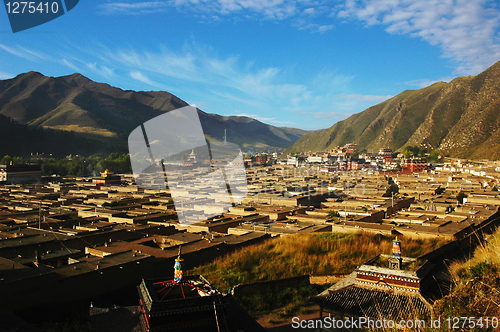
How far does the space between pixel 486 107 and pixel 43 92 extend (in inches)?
6798

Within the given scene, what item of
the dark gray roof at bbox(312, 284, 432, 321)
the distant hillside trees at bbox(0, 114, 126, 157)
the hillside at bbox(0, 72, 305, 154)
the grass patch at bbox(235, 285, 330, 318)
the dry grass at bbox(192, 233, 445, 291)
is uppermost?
the hillside at bbox(0, 72, 305, 154)

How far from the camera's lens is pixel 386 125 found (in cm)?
10944

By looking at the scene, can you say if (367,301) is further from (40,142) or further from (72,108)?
(72,108)

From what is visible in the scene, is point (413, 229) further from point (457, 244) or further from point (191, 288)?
point (191, 288)

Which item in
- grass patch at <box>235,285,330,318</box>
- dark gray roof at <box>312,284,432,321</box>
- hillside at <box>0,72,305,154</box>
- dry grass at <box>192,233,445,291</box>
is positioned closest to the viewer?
dark gray roof at <box>312,284,432,321</box>

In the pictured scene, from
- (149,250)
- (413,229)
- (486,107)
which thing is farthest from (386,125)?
(149,250)

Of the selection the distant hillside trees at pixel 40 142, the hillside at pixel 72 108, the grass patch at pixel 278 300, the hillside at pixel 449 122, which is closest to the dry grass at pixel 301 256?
the grass patch at pixel 278 300

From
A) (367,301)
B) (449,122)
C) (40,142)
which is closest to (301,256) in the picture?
(367,301)

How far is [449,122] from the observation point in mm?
81500

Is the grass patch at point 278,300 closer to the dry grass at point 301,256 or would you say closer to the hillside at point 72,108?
the dry grass at point 301,256

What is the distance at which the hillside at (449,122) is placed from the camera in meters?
67.0

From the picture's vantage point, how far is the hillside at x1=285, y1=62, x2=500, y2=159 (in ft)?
220

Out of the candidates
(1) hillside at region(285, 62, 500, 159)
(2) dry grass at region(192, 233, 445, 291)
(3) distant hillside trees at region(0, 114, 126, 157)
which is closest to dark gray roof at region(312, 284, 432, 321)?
(2) dry grass at region(192, 233, 445, 291)

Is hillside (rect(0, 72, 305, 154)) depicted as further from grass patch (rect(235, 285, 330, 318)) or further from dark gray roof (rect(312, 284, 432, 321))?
dark gray roof (rect(312, 284, 432, 321))
